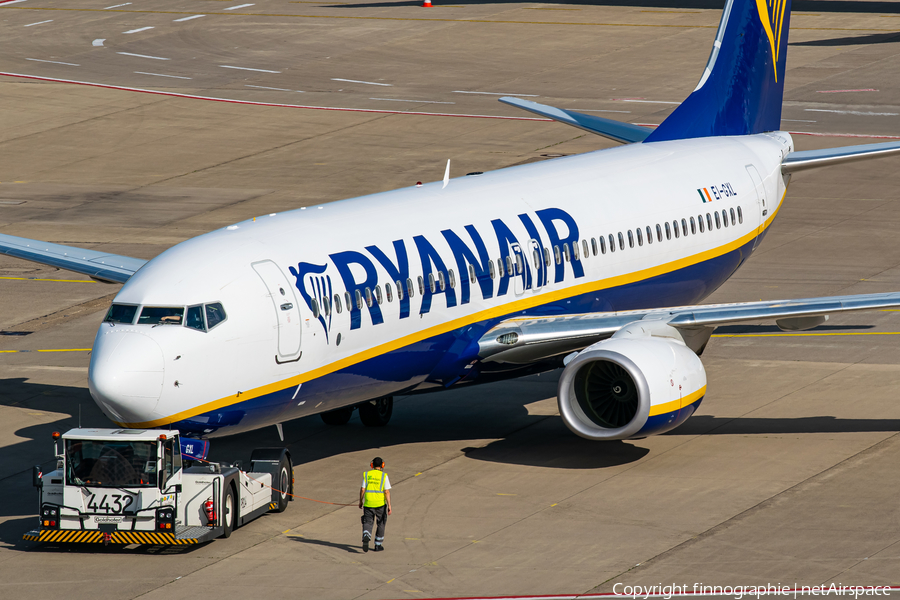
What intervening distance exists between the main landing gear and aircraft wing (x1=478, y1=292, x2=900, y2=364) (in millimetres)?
2890

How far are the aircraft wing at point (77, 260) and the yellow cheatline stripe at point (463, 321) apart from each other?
25.0 feet

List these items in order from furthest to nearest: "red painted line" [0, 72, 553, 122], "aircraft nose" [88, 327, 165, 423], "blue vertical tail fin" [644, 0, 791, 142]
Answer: "red painted line" [0, 72, 553, 122], "blue vertical tail fin" [644, 0, 791, 142], "aircraft nose" [88, 327, 165, 423]

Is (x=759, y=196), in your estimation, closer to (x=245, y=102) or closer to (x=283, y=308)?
(x=283, y=308)

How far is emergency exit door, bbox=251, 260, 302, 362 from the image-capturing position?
80.9 feet

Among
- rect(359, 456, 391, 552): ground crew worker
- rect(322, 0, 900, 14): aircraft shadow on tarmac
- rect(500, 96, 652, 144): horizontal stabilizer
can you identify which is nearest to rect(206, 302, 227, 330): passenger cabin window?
rect(359, 456, 391, 552): ground crew worker

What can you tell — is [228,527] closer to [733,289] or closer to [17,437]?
[17,437]

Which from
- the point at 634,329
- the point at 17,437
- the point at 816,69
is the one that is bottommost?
the point at 17,437

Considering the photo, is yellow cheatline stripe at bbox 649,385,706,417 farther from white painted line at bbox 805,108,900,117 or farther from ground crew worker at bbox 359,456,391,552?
white painted line at bbox 805,108,900,117

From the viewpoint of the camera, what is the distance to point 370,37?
265 feet

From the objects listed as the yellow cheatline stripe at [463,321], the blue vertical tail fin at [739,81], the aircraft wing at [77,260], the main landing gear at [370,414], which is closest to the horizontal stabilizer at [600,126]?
the blue vertical tail fin at [739,81]

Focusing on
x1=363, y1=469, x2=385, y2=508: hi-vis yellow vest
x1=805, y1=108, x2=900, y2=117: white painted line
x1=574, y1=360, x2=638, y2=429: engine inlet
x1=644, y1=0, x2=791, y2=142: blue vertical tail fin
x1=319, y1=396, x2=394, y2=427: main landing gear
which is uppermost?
x1=644, y1=0, x2=791, y2=142: blue vertical tail fin

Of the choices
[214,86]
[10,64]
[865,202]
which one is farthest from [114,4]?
[865,202]

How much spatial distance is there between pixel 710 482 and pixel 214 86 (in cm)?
4896

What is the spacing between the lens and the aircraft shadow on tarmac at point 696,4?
85438 mm
